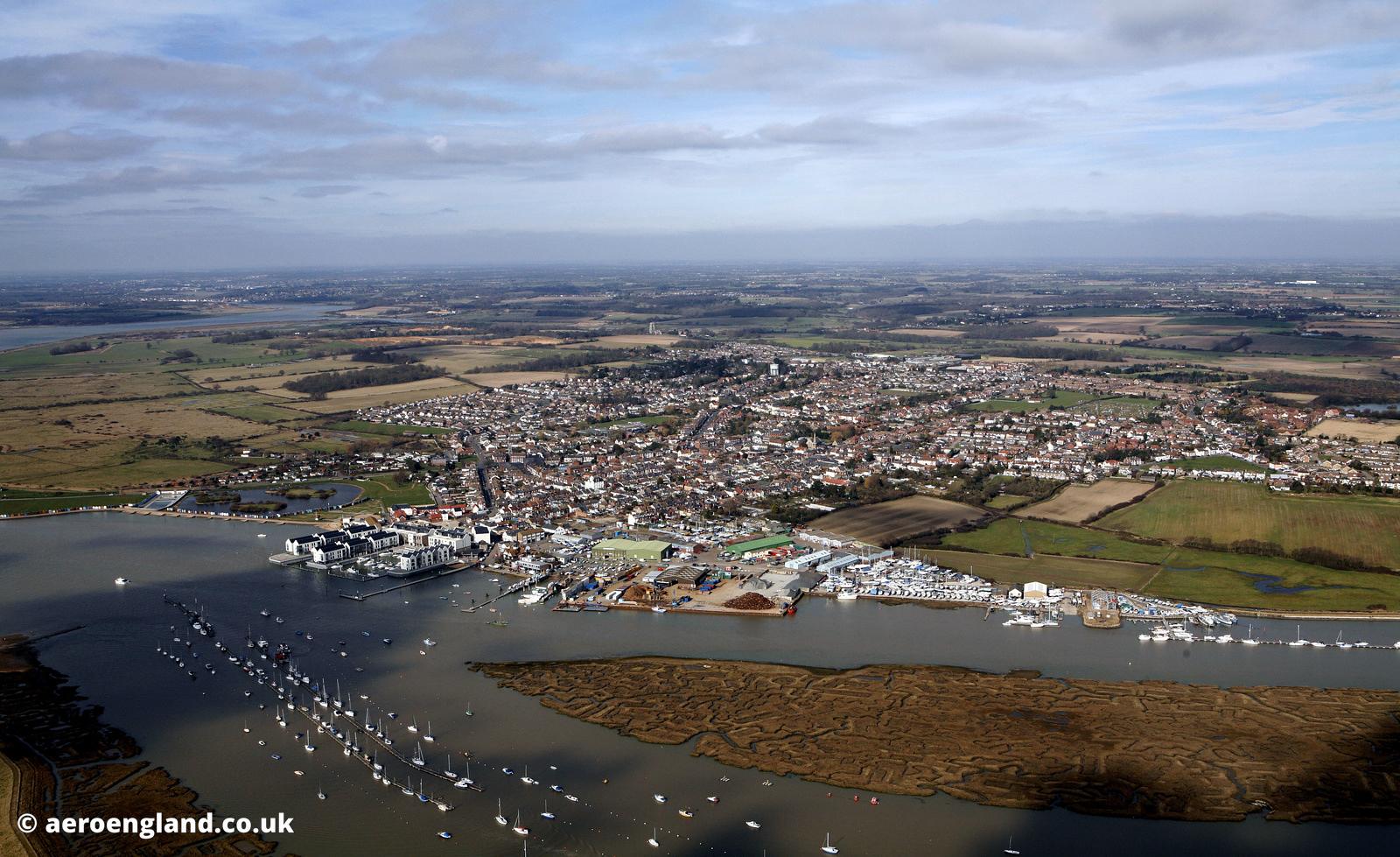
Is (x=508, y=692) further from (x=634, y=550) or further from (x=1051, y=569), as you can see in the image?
(x=1051, y=569)

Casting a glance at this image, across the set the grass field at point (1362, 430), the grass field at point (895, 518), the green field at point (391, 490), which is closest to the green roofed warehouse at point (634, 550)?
the grass field at point (895, 518)

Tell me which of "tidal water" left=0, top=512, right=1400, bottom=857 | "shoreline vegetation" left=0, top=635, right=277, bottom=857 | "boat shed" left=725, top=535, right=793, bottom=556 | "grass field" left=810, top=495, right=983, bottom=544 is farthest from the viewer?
"grass field" left=810, top=495, right=983, bottom=544

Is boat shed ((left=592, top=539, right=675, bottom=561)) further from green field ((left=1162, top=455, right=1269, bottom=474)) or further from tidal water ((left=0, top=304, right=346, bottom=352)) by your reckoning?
tidal water ((left=0, top=304, right=346, bottom=352))

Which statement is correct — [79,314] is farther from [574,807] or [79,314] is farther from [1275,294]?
[1275,294]

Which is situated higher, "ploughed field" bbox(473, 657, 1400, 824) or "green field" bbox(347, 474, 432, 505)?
"green field" bbox(347, 474, 432, 505)

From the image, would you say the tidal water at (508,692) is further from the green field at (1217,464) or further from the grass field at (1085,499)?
the green field at (1217,464)

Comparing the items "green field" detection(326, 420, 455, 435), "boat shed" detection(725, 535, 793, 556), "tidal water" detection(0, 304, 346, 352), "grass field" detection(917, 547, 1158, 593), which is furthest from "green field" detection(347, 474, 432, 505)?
"tidal water" detection(0, 304, 346, 352)
